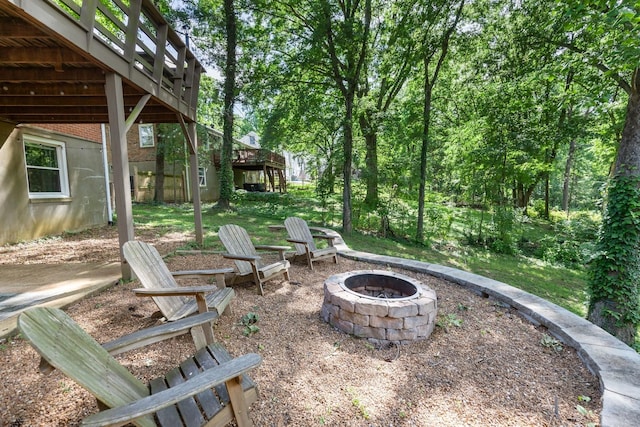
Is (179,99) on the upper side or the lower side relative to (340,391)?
upper

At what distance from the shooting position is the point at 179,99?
4.99 meters

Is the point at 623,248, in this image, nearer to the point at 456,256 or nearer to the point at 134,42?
the point at 456,256

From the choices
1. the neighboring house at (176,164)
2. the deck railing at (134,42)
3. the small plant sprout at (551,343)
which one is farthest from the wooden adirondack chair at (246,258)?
the neighboring house at (176,164)

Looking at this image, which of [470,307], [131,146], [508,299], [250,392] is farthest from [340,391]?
[131,146]

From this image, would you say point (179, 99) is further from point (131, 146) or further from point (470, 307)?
point (131, 146)

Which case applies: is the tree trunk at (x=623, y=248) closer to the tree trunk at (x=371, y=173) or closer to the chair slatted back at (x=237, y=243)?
the chair slatted back at (x=237, y=243)

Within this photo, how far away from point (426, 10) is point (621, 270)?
700cm

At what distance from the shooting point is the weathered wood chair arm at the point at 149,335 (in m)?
1.49

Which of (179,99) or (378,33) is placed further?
(378,33)

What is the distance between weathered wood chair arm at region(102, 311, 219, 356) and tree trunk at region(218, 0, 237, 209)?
9821 millimetres

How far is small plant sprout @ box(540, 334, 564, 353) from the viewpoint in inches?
98.1

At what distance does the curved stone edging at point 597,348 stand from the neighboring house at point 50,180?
25.9 feet

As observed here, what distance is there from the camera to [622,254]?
360 centimetres

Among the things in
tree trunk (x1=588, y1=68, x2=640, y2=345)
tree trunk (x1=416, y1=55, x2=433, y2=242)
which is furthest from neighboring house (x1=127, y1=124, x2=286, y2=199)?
tree trunk (x1=588, y1=68, x2=640, y2=345)
